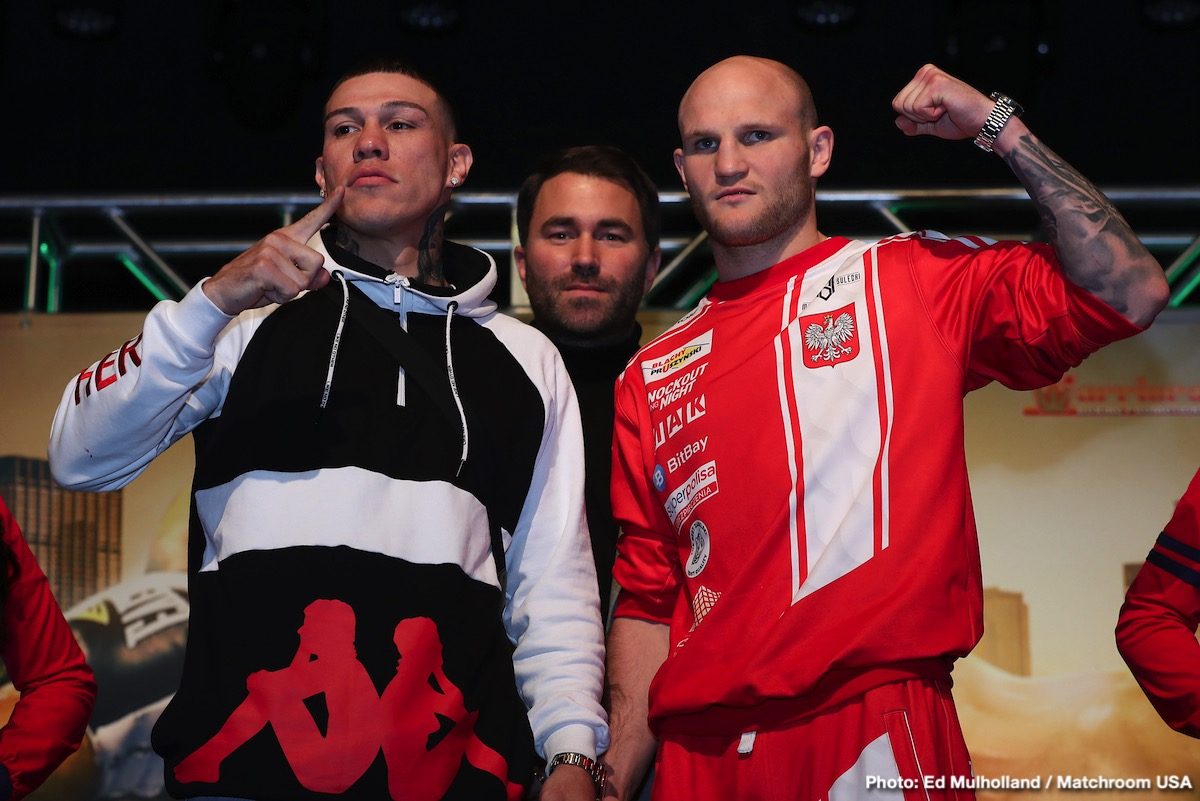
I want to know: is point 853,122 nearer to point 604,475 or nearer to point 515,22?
point 515,22

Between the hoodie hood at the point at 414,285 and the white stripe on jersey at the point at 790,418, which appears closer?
the white stripe on jersey at the point at 790,418

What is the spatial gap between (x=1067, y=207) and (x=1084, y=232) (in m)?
0.05

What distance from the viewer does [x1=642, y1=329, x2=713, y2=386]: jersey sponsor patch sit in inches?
96.0

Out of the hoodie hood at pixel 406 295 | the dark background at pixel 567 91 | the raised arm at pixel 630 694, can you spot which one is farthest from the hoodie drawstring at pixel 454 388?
the dark background at pixel 567 91

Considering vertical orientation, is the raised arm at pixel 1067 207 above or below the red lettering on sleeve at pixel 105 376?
above

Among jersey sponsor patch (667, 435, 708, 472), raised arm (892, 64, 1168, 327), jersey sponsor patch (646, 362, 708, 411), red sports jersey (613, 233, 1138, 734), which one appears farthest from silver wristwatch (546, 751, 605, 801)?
raised arm (892, 64, 1168, 327)

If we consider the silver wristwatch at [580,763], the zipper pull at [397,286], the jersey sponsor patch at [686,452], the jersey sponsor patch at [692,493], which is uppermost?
the zipper pull at [397,286]

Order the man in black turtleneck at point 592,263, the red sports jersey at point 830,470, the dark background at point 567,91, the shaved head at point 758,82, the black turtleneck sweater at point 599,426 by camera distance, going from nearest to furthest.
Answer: the red sports jersey at point 830,470
the shaved head at point 758,82
the black turtleneck sweater at point 599,426
the man in black turtleneck at point 592,263
the dark background at point 567,91

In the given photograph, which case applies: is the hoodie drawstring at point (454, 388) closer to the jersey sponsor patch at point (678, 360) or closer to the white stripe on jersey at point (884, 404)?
the jersey sponsor patch at point (678, 360)


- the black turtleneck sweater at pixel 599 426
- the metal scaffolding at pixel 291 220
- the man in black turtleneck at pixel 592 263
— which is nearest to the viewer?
the black turtleneck sweater at pixel 599 426

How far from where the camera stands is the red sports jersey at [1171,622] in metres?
2.52

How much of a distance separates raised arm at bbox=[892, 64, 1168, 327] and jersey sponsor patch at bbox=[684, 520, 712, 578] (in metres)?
0.73

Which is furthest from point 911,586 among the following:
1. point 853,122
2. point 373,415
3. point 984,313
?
point 853,122

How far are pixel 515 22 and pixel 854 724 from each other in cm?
367
